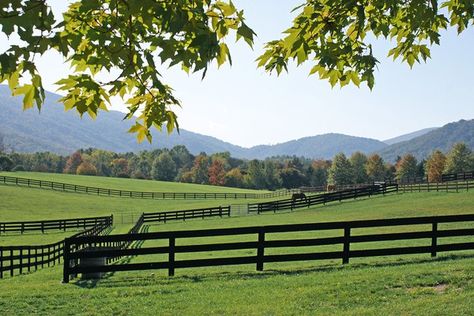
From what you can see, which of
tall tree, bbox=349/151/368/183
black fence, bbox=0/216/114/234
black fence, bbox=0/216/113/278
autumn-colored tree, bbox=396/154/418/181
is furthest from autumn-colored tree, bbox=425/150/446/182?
black fence, bbox=0/216/113/278

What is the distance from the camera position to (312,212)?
4453cm

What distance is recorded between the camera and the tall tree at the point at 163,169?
536 feet

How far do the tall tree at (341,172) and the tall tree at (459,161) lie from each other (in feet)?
80.1

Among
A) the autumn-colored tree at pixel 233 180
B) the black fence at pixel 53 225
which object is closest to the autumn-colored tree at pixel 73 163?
the autumn-colored tree at pixel 233 180

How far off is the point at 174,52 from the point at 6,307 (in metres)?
7.81

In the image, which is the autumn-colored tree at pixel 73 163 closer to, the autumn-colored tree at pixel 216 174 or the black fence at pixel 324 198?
the autumn-colored tree at pixel 216 174

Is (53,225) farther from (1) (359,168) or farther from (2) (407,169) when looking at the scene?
(2) (407,169)

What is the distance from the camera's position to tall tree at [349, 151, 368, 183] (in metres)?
139

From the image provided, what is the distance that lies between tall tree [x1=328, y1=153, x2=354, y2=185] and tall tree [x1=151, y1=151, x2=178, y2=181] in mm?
57534

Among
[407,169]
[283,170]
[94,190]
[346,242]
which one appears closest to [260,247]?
[346,242]

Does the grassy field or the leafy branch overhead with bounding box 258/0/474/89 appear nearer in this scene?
the leafy branch overhead with bounding box 258/0/474/89

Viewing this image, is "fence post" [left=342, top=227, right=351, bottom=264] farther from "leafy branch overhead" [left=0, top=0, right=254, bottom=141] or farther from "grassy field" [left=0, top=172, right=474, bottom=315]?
"leafy branch overhead" [left=0, top=0, right=254, bottom=141]

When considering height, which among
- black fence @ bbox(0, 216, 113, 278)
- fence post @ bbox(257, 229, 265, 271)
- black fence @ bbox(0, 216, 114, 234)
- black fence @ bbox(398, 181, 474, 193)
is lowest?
black fence @ bbox(0, 216, 114, 234)

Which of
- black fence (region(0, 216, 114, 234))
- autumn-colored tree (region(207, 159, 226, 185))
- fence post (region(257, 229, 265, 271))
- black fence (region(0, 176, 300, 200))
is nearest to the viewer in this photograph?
fence post (region(257, 229, 265, 271))
